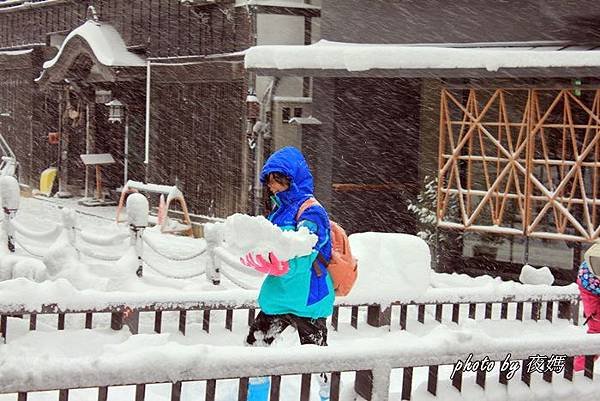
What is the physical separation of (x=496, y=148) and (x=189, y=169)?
712 centimetres

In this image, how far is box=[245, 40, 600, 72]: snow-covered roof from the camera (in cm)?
1104

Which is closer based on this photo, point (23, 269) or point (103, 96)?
point (23, 269)

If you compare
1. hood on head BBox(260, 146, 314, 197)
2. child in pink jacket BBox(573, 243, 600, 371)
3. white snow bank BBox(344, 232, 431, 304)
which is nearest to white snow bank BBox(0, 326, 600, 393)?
hood on head BBox(260, 146, 314, 197)

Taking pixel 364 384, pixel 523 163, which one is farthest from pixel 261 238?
pixel 523 163

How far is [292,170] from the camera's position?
5625 millimetres

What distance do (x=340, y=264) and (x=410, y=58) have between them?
21.7 feet

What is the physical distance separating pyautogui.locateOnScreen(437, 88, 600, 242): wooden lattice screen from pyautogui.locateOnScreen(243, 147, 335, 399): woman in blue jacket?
6883 mm

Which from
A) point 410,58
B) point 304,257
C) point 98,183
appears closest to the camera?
point 304,257

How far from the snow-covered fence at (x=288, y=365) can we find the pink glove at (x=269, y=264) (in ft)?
1.89

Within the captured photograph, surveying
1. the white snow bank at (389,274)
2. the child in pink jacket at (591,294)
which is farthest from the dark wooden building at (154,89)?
the child in pink jacket at (591,294)

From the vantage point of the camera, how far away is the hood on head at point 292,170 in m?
5.62

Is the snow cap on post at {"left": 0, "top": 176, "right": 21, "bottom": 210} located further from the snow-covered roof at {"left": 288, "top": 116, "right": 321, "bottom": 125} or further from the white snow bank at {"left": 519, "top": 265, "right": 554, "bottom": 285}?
the white snow bank at {"left": 519, "top": 265, "right": 554, "bottom": 285}

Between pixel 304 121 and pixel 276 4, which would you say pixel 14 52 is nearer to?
pixel 276 4

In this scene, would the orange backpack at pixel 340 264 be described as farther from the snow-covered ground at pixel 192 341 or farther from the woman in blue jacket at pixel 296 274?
the snow-covered ground at pixel 192 341
